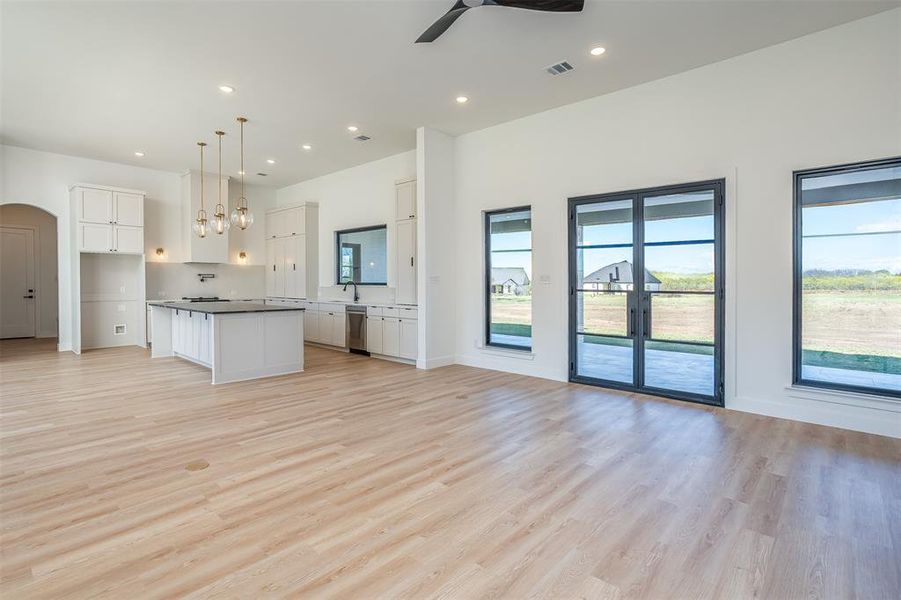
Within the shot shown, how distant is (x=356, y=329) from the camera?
7.75 meters

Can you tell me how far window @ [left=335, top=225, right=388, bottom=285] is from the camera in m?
8.12

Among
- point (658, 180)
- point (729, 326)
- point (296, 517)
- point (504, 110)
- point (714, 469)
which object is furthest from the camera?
point (504, 110)

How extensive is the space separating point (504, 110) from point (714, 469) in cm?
465

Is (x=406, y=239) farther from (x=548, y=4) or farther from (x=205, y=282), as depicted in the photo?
(x=205, y=282)

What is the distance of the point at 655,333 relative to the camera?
15.9 feet

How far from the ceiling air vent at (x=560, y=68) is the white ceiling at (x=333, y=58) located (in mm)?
81

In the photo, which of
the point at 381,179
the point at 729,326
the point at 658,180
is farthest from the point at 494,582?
the point at 381,179

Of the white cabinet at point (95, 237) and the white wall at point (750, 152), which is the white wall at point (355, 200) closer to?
the white wall at point (750, 152)

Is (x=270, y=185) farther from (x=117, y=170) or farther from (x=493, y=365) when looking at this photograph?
(x=493, y=365)

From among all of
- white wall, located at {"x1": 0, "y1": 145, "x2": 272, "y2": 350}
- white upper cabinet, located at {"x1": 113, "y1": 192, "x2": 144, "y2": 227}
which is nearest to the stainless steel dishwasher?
white wall, located at {"x1": 0, "y1": 145, "x2": 272, "y2": 350}

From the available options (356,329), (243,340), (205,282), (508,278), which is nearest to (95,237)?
(205,282)

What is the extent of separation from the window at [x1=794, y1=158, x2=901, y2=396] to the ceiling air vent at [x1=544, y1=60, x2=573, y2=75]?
238 centimetres

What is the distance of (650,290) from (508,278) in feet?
6.56

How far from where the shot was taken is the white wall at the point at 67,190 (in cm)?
720
